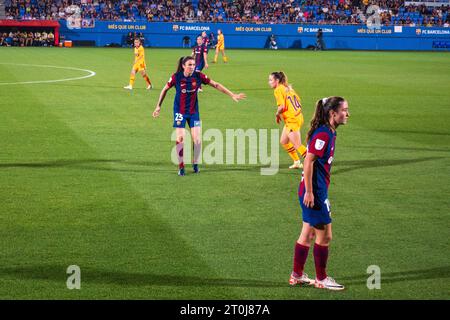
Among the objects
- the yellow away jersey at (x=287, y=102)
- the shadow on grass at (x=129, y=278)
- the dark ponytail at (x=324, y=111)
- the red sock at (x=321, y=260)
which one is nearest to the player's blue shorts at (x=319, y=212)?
the red sock at (x=321, y=260)

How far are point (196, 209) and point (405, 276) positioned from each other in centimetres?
379

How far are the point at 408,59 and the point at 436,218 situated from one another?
42217mm

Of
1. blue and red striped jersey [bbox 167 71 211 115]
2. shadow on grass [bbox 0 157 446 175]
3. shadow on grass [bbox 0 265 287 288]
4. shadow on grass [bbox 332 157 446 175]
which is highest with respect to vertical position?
blue and red striped jersey [bbox 167 71 211 115]

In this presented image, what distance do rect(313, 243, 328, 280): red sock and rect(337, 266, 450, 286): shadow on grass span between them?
1.12 feet

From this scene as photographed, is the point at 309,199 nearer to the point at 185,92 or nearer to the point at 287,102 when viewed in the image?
the point at 185,92

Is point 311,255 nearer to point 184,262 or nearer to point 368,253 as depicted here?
point 368,253

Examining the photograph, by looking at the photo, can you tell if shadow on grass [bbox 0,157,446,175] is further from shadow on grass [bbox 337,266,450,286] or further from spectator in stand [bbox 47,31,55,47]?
spectator in stand [bbox 47,31,55,47]

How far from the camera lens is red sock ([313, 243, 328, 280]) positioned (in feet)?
→ 25.5

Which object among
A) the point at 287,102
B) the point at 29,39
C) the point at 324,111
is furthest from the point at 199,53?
the point at 29,39

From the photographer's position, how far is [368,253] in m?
9.14

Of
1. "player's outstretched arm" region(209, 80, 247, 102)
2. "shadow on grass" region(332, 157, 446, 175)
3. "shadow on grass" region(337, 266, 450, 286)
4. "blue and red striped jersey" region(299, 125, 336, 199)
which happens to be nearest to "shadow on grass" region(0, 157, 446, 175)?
"shadow on grass" region(332, 157, 446, 175)
